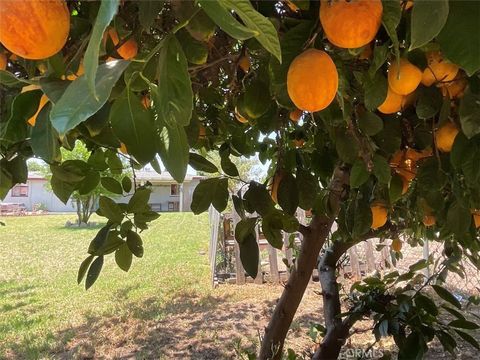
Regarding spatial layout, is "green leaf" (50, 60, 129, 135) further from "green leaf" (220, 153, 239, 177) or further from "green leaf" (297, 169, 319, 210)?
"green leaf" (220, 153, 239, 177)

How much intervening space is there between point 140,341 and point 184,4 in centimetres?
389

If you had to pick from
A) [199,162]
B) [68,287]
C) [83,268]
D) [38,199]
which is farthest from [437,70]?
[38,199]

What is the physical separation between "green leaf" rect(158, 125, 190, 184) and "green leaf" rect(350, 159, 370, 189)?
60cm

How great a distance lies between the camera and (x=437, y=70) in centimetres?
80

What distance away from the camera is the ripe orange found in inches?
26.9

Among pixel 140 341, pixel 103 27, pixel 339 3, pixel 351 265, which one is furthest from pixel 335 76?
pixel 351 265

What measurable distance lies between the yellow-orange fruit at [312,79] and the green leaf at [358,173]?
17.6 inches

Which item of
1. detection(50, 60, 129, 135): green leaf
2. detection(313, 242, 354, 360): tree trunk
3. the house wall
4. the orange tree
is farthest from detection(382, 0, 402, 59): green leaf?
the house wall

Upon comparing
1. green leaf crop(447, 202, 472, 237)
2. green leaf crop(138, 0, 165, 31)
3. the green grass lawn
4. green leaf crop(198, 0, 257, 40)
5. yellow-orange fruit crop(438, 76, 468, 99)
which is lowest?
the green grass lawn

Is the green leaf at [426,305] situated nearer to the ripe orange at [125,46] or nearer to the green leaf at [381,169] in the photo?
the green leaf at [381,169]

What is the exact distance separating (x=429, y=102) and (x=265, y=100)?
1.05 feet

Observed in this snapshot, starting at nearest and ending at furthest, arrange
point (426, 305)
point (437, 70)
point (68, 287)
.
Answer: point (437, 70) < point (426, 305) < point (68, 287)

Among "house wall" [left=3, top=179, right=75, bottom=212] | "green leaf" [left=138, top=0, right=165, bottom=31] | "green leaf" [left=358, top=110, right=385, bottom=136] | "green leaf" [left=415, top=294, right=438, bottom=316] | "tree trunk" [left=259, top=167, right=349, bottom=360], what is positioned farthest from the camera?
"house wall" [left=3, top=179, right=75, bottom=212]

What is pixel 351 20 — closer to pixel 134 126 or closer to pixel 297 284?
pixel 134 126
